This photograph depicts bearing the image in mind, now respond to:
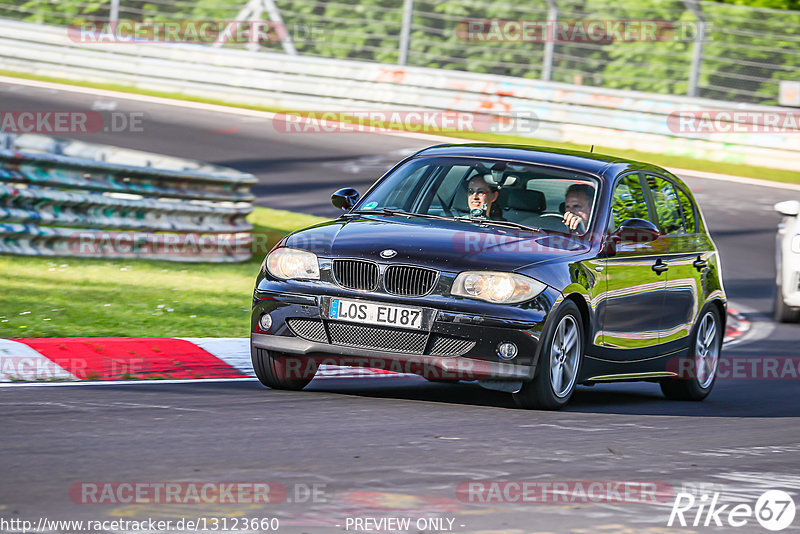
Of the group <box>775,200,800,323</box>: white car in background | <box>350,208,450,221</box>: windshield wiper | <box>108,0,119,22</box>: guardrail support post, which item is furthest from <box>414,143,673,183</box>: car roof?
<box>108,0,119,22</box>: guardrail support post

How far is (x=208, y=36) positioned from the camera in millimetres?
27562

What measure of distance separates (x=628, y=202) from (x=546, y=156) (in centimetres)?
63

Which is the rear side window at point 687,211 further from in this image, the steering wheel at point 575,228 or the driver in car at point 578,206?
the steering wheel at point 575,228

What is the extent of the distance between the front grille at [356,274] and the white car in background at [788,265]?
23.4ft

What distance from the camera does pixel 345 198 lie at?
9.23m

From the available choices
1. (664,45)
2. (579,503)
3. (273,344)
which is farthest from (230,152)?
(579,503)

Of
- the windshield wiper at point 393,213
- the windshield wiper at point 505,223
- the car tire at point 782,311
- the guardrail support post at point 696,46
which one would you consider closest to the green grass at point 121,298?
the windshield wiper at point 393,213

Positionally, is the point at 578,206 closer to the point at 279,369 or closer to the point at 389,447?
the point at 279,369

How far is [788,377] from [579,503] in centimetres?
632

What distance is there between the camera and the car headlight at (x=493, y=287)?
7734 millimetres

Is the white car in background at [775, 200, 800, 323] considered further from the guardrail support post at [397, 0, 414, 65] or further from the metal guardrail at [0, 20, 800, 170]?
the guardrail support post at [397, 0, 414, 65]

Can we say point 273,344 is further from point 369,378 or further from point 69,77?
point 69,77

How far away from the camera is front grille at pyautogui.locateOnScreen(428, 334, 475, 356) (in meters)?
7.73

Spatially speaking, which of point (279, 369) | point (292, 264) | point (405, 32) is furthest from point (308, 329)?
point (405, 32)
